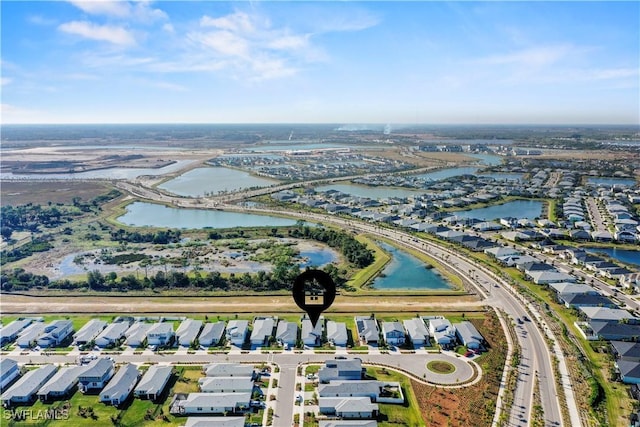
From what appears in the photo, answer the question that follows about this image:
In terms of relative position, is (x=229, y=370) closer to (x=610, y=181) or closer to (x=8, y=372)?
(x=8, y=372)

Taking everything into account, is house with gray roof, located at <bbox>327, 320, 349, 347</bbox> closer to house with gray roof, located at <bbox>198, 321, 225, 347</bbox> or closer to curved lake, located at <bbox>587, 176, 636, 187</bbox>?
house with gray roof, located at <bbox>198, 321, 225, 347</bbox>

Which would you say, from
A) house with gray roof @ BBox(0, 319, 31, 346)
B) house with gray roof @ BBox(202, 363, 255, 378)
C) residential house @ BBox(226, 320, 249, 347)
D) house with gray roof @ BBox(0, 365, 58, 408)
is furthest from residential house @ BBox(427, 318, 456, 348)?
→ house with gray roof @ BBox(0, 319, 31, 346)

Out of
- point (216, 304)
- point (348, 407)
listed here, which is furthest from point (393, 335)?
point (216, 304)

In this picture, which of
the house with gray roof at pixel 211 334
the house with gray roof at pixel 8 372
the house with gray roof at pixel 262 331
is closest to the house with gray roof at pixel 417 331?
the house with gray roof at pixel 262 331

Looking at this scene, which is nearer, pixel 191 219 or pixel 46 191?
pixel 191 219

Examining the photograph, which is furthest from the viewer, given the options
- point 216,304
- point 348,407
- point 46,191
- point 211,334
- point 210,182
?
point 210,182

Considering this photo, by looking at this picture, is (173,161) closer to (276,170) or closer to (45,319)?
(276,170)

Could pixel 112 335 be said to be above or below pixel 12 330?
above
